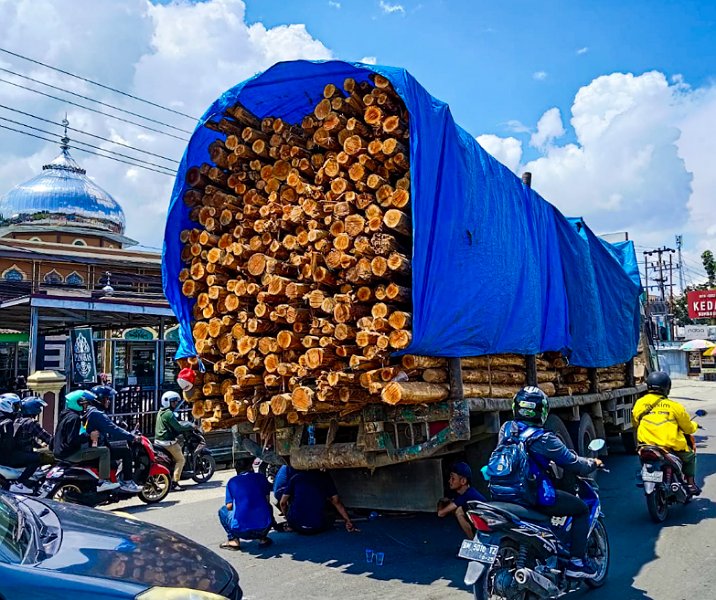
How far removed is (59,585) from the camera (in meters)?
2.62

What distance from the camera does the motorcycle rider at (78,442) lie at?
317 inches

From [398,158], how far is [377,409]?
213 centimetres

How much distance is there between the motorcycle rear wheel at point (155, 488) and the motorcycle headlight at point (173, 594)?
647 cm

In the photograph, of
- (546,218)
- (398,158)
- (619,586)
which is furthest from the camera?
(546,218)

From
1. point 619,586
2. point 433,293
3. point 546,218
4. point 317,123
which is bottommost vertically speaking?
point 619,586

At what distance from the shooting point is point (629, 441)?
1189cm

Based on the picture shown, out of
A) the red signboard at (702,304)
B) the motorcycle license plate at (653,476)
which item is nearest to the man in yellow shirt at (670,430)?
the motorcycle license plate at (653,476)

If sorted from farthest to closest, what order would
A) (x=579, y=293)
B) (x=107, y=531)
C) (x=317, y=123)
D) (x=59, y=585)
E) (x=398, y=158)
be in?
(x=579, y=293) < (x=317, y=123) < (x=398, y=158) < (x=107, y=531) < (x=59, y=585)

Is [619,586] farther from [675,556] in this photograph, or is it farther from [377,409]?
[377,409]

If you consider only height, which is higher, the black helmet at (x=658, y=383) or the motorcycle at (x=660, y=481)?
the black helmet at (x=658, y=383)

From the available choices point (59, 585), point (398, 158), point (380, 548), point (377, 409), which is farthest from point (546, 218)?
point (59, 585)

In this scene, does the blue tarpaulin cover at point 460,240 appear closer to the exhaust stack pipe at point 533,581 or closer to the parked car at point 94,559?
the exhaust stack pipe at point 533,581

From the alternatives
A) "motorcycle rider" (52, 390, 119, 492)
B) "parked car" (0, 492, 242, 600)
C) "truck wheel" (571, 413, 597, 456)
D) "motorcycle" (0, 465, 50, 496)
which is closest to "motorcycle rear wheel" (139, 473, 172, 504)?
"motorcycle rider" (52, 390, 119, 492)

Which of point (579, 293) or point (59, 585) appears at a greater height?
point (579, 293)
